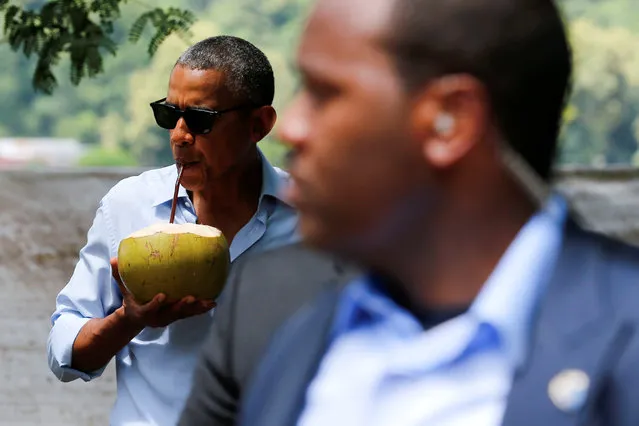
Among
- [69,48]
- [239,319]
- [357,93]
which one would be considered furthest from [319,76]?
[69,48]

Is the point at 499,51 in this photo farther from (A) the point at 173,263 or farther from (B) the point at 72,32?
(B) the point at 72,32

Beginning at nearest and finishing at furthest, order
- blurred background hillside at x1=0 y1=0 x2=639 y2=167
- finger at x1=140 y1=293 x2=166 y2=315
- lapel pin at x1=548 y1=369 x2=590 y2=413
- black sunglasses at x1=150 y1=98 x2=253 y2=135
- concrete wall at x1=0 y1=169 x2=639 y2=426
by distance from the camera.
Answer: lapel pin at x1=548 y1=369 x2=590 y2=413 → finger at x1=140 y1=293 x2=166 y2=315 → black sunglasses at x1=150 y1=98 x2=253 y2=135 → concrete wall at x1=0 y1=169 x2=639 y2=426 → blurred background hillside at x1=0 y1=0 x2=639 y2=167

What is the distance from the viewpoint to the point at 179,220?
3.35m

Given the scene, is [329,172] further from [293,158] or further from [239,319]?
[239,319]

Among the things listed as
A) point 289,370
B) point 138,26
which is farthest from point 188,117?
point 138,26

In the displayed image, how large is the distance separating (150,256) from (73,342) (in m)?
0.27

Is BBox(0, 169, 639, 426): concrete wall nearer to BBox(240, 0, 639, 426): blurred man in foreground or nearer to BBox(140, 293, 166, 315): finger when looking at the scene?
BBox(140, 293, 166, 315): finger

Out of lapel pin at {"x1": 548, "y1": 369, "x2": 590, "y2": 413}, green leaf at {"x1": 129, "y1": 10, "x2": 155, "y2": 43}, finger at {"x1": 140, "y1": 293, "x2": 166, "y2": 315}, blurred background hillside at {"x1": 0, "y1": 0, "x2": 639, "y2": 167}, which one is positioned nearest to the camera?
lapel pin at {"x1": 548, "y1": 369, "x2": 590, "y2": 413}

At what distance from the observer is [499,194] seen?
4.51ft

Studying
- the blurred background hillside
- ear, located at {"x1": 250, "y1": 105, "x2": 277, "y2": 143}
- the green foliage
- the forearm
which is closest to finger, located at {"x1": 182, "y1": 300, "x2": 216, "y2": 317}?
the forearm

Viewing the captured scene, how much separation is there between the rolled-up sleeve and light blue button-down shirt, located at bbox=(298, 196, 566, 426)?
1.80m

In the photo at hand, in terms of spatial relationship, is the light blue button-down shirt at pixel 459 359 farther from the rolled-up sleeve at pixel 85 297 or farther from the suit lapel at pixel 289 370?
the rolled-up sleeve at pixel 85 297

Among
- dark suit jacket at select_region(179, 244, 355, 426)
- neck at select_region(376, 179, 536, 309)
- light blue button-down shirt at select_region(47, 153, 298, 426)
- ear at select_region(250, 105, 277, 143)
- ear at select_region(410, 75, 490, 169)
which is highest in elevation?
ear at select_region(410, 75, 490, 169)

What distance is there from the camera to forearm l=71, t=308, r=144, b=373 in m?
3.01
